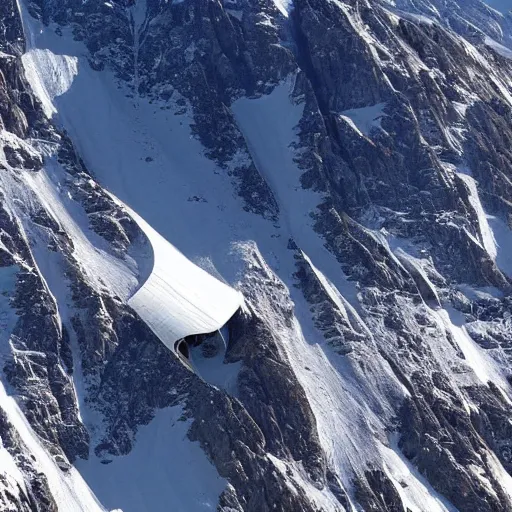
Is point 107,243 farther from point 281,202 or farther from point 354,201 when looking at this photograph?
point 354,201

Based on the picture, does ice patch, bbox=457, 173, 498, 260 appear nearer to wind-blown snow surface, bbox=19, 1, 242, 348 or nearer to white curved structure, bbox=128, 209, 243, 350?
wind-blown snow surface, bbox=19, 1, 242, 348

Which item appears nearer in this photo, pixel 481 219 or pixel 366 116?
pixel 481 219

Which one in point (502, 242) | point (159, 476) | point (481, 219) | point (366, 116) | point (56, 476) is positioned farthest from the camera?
point (366, 116)

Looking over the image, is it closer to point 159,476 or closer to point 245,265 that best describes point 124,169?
point 245,265

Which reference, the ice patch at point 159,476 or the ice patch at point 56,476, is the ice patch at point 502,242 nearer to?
the ice patch at point 159,476

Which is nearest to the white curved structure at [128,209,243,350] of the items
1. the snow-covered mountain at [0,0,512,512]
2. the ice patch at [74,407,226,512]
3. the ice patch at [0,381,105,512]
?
the snow-covered mountain at [0,0,512,512]

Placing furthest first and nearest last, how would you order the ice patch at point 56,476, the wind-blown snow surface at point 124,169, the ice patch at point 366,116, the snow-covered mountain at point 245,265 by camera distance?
the ice patch at point 366,116 → the wind-blown snow surface at point 124,169 → the snow-covered mountain at point 245,265 → the ice patch at point 56,476

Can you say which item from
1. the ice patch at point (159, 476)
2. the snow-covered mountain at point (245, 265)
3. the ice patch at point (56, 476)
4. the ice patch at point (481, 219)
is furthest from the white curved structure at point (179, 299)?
the ice patch at point (481, 219)

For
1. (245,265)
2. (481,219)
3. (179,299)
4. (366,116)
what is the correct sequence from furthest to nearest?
(366,116), (481,219), (245,265), (179,299)

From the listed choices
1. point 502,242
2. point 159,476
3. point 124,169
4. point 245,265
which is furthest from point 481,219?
point 159,476

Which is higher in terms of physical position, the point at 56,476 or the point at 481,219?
the point at 481,219
